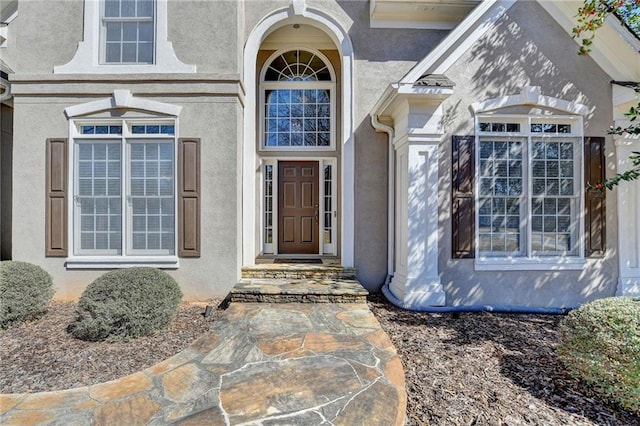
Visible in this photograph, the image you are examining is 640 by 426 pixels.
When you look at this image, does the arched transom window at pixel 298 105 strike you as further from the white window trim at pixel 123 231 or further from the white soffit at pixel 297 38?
the white window trim at pixel 123 231

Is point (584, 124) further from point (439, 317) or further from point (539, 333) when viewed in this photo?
point (439, 317)

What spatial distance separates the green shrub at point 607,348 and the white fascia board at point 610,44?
14.6 feet

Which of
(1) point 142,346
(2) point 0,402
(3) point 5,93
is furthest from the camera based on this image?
A: (3) point 5,93

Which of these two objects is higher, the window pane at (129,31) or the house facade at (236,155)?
the window pane at (129,31)

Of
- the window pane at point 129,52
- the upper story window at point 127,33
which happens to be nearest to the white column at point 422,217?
the upper story window at point 127,33

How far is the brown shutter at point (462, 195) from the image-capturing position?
561 centimetres

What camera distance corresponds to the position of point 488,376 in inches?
132

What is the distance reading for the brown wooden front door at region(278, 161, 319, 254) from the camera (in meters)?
7.41

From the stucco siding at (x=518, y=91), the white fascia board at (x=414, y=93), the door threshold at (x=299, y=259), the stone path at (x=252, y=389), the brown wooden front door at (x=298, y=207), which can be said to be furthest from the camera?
the brown wooden front door at (x=298, y=207)

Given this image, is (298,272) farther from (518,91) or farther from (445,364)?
(518,91)

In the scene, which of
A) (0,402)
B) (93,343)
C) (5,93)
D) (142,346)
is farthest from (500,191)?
(5,93)

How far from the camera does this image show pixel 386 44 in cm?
647

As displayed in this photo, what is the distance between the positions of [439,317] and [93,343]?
4715mm

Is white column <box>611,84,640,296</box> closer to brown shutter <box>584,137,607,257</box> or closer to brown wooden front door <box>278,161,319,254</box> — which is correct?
brown shutter <box>584,137,607,257</box>
